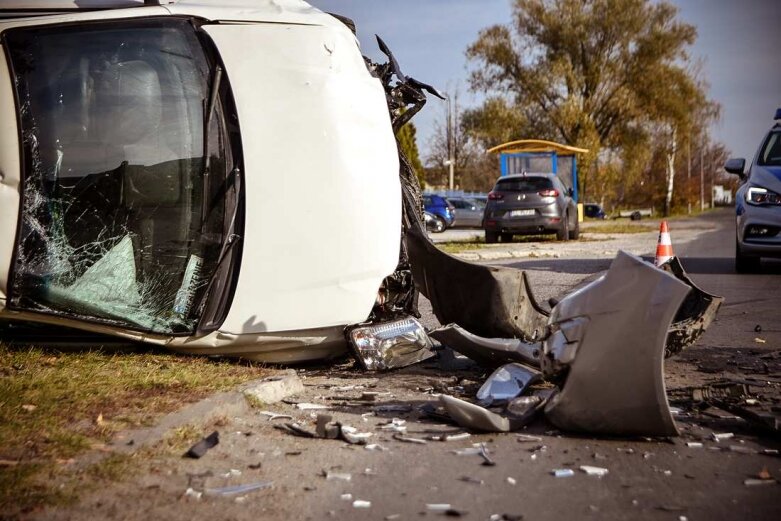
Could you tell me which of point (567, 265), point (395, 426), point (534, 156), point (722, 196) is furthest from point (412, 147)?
point (722, 196)

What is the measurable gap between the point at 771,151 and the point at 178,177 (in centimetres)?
966

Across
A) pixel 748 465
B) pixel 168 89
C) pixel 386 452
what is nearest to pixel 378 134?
pixel 168 89

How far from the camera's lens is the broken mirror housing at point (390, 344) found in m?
5.66

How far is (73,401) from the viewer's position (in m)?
4.47

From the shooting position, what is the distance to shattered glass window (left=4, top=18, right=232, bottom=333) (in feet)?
17.4

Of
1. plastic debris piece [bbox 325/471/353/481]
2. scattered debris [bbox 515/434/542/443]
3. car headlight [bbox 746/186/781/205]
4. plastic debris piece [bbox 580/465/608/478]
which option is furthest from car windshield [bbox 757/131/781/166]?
plastic debris piece [bbox 325/471/353/481]

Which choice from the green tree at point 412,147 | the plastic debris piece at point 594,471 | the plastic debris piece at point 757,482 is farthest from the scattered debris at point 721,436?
the green tree at point 412,147

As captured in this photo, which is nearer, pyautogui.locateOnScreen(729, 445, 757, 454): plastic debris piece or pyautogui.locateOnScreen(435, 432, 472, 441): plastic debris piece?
pyautogui.locateOnScreen(729, 445, 757, 454): plastic debris piece

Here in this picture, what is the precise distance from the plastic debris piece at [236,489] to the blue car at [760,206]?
10.1 metres

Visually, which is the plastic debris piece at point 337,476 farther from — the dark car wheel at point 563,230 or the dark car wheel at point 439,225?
the dark car wheel at point 439,225

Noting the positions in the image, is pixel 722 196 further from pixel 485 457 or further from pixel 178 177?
pixel 485 457

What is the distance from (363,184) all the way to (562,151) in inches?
1187

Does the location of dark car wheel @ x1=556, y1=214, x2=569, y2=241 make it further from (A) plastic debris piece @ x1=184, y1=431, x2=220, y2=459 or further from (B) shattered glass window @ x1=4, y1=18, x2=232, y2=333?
(A) plastic debris piece @ x1=184, y1=431, x2=220, y2=459

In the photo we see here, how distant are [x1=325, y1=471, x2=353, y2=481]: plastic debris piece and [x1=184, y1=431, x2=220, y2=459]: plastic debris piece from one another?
1.85 feet
